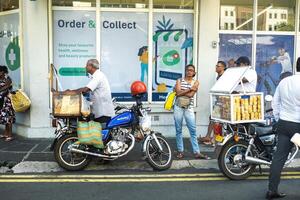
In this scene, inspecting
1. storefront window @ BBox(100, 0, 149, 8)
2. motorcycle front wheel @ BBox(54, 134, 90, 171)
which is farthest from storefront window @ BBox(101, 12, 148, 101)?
motorcycle front wheel @ BBox(54, 134, 90, 171)


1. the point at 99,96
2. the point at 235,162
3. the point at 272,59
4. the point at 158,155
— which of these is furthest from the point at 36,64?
the point at 272,59

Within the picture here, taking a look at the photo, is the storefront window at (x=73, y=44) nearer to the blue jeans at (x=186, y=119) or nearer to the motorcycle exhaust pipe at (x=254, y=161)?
the blue jeans at (x=186, y=119)

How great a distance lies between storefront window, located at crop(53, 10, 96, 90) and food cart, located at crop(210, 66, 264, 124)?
3.68 meters

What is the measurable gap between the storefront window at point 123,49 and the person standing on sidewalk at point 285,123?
177 inches

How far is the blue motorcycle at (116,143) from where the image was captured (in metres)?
6.91

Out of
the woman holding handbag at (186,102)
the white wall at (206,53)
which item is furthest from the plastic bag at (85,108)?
the white wall at (206,53)

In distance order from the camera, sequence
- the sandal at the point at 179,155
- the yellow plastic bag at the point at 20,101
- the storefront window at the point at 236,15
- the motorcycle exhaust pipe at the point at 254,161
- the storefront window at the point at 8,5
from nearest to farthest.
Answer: the motorcycle exhaust pipe at the point at 254,161 < the sandal at the point at 179,155 < the yellow plastic bag at the point at 20,101 < the storefront window at the point at 8,5 < the storefront window at the point at 236,15

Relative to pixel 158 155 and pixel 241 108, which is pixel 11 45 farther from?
pixel 241 108

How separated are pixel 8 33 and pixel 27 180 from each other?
4883 millimetres

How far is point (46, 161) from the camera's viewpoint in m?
7.50

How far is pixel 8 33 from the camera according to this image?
10.1m

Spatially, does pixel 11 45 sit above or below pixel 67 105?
above

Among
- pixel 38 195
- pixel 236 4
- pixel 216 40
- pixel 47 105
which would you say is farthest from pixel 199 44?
pixel 38 195

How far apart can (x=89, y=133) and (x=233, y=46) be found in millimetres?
4720
